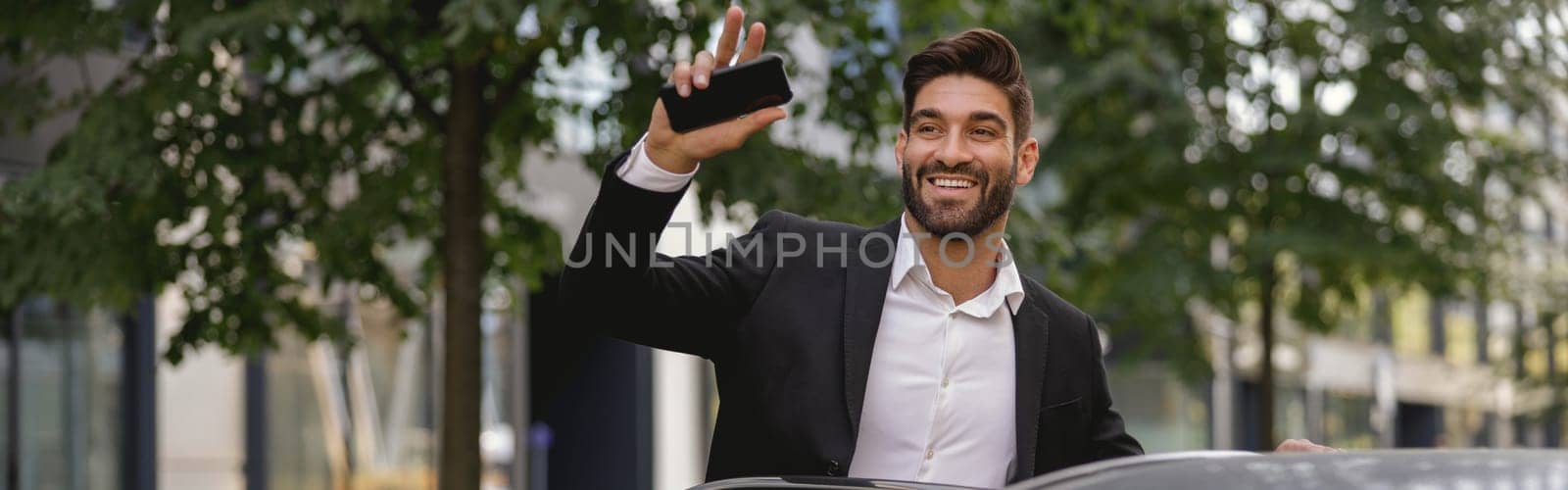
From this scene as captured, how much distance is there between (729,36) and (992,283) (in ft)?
2.38

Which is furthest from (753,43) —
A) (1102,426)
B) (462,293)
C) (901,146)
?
(462,293)

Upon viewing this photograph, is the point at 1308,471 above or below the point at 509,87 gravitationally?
below

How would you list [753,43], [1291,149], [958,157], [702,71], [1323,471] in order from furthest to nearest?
[1291,149]
[958,157]
[753,43]
[702,71]
[1323,471]

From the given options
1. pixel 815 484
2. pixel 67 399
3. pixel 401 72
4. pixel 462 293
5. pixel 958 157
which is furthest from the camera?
pixel 67 399

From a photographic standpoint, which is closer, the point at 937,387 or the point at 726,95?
the point at 726,95

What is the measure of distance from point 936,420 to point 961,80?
0.54 m

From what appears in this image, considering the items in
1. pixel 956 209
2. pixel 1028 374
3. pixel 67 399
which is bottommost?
pixel 67 399

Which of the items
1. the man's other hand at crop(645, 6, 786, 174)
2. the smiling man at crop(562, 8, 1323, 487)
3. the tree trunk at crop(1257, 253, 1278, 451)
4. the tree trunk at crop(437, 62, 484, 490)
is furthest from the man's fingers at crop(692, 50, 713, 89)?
the tree trunk at crop(1257, 253, 1278, 451)

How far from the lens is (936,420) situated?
3.15m

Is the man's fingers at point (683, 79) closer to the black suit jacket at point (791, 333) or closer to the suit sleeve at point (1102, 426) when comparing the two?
the black suit jacket at point (791, 333)

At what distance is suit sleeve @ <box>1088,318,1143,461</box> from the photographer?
131 inches

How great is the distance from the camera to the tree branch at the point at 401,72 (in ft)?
28.3

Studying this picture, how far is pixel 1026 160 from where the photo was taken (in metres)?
3.38

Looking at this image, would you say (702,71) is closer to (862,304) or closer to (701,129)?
(701,129)
